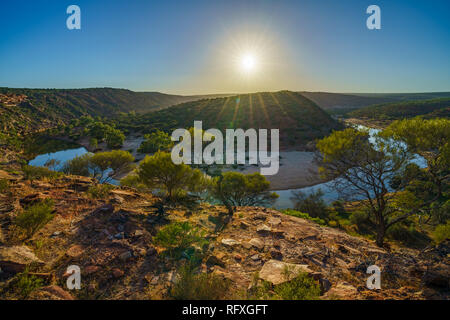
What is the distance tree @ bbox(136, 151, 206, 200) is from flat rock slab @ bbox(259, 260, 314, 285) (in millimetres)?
7561

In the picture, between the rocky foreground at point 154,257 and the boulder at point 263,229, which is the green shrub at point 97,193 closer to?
the rocky foreground at point 154,257

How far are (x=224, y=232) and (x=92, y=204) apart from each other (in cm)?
586

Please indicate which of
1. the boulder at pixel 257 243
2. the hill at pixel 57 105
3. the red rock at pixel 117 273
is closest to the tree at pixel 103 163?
the red rock at pixel 117 273

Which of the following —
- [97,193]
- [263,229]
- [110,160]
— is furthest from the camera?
[110,160]

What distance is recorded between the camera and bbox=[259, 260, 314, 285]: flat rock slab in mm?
4711

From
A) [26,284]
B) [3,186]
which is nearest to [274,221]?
[26,284]

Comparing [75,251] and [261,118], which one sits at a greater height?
[261,118]

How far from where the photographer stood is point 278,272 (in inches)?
202

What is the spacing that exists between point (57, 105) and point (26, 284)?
125 m

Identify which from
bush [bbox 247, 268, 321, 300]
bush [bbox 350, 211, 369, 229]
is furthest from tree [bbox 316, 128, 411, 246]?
bush [bbox 350, 211, 369, 229]

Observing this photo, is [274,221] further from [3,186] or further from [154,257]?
[3,186]

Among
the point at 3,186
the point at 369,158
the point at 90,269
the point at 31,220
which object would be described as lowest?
the point at 90,269

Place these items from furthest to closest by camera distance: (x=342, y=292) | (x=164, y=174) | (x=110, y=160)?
(x=110, y=160) < (x=164, y=174) < (x=342, y=292)

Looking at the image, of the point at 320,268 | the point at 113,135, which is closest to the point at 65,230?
the point at 320,268
